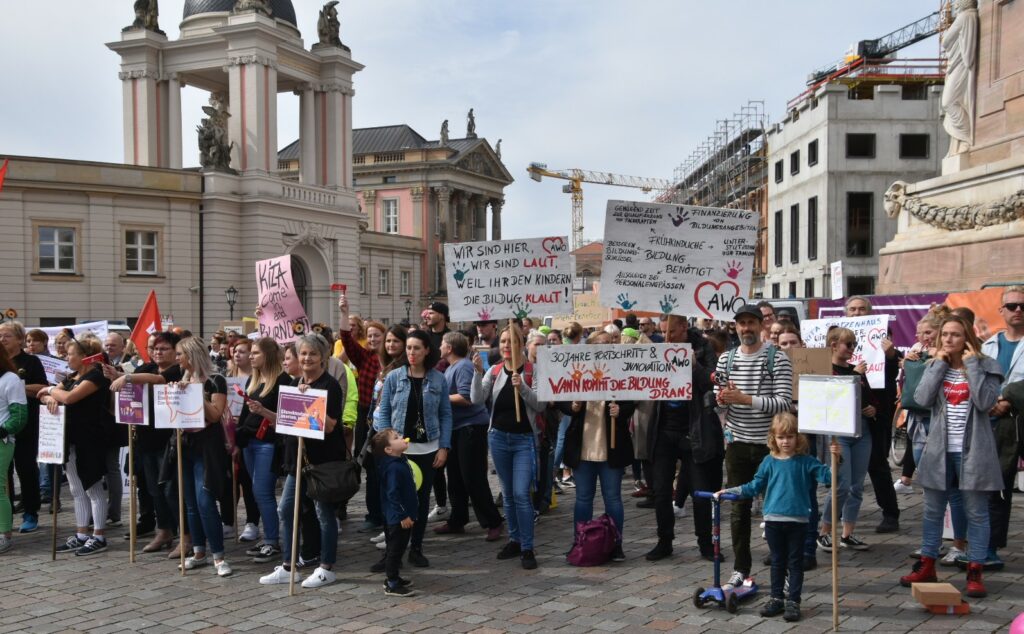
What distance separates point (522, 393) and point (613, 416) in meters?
0.83

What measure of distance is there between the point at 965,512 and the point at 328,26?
4546 centimetres

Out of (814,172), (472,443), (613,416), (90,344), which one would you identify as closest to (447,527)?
(472,443)

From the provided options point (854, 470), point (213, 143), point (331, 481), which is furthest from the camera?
point (213, 143)

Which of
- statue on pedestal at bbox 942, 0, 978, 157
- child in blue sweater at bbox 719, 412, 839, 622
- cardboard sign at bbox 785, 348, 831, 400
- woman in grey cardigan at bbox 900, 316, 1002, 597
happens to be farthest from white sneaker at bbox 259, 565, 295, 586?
statue on pedestal at bbox 942, 0, 978, 157

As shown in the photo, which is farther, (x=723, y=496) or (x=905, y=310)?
(x=905, y=310)

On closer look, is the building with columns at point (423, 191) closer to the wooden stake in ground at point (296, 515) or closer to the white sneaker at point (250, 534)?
the white sneaker at point (250, 534)

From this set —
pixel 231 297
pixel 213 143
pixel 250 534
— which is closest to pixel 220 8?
pixel 213 143

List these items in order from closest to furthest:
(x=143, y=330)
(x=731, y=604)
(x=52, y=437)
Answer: (x=731, y=604)
(x=52, y=437)
(x=143, y=330)

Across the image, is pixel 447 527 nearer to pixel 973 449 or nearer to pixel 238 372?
pixel 238 372

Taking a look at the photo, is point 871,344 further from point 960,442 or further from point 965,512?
point 960,442

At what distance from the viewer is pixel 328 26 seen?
4688 cm

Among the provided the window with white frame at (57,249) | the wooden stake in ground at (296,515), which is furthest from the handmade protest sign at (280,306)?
the window with white frame at (57,249)

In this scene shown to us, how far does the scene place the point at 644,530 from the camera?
29.1ft

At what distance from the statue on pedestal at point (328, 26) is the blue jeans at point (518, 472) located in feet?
143
